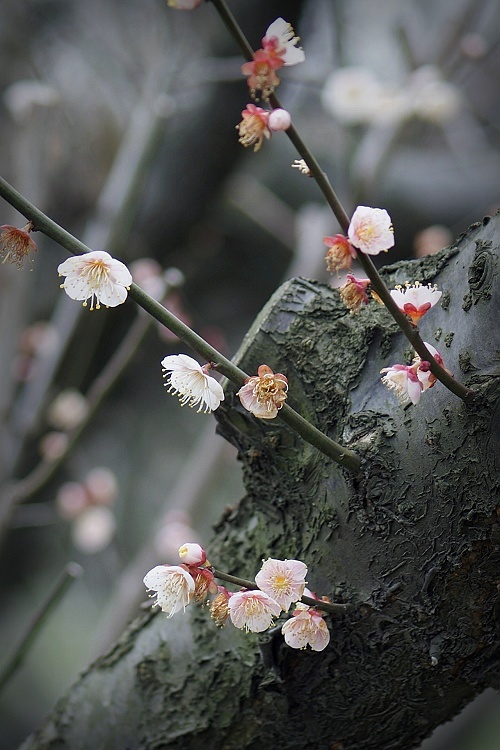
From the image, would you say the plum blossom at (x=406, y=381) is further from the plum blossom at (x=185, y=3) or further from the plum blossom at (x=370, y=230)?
the plum blossom at (x=185, y=3)

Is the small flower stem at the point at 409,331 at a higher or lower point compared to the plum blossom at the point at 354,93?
lower

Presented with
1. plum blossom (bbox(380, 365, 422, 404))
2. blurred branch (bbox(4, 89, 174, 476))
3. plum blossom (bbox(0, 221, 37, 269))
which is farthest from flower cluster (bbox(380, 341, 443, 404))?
blurred branch (bbox(4, 89, 174, 476))

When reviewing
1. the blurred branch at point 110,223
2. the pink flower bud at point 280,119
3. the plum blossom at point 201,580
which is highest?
the blurred branch at point 110,223

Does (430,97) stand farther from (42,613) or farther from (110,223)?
(42,613)

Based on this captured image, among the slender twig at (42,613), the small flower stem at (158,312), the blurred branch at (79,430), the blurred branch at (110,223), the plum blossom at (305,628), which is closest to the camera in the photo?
the small flower stem at (158,312)

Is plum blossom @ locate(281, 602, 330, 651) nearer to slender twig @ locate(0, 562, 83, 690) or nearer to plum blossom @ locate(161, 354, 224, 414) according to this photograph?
plum blossom @ locate(161, 354, 224, 414)

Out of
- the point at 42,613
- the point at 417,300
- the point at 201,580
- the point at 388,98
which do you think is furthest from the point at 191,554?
the point at 388,98

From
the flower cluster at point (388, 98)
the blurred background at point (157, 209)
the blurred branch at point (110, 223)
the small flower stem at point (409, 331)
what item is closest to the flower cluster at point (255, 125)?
the small flower stem at point (409, 331)
